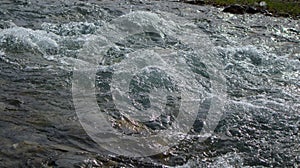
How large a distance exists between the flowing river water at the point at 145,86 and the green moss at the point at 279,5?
206 inches

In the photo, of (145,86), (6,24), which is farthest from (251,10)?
(145,86)

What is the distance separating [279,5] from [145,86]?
15.9m

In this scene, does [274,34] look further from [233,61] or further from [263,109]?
[263,109]

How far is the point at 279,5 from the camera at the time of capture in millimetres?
22500

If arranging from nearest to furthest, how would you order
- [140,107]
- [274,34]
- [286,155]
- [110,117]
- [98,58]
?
[286,155], [110,117], [140,107], [98,58], [274,34]

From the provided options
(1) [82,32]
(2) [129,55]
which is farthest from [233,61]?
(1) [82,32]

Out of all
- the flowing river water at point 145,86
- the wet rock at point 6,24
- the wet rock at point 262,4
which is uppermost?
the wet rock at point 262,4

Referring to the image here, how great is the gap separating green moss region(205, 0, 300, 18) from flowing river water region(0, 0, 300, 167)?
206 inches

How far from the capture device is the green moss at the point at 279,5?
20.8 meters

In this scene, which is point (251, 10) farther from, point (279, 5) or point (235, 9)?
point (279, 5)

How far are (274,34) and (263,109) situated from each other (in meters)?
7.88

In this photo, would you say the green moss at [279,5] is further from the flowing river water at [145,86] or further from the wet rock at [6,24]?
the wet rock at [6,24]

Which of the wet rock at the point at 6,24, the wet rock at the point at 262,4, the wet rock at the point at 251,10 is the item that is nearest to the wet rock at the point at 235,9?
the wet rock at the point at 251,10

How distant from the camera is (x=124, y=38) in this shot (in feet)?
41.1
